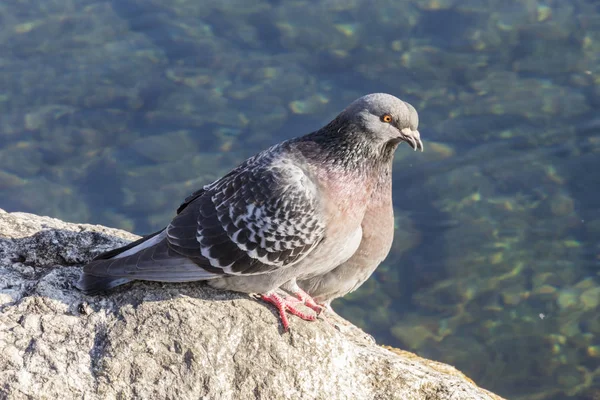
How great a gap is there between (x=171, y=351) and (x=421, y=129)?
25.3ft

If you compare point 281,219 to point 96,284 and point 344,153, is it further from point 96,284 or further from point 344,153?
point 96,284

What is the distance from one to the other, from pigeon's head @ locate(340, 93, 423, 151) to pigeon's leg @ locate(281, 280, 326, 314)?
1183 mm

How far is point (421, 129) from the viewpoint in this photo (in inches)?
469

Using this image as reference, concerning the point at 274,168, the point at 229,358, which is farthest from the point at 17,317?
the point at 274,168

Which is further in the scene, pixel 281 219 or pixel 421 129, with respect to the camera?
pixel 421 129

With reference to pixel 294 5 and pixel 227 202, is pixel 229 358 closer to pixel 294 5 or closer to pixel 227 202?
pixel 227 202

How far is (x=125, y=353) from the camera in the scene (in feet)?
15.9

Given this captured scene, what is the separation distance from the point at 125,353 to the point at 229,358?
0.64 metres

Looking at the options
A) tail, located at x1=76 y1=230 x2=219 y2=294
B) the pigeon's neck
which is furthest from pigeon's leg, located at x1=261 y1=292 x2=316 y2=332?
the pigeon's neck

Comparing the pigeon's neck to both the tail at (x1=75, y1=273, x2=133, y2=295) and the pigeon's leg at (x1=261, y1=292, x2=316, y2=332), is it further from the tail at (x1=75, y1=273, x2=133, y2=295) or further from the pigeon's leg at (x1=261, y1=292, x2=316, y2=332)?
the tail at (x1=75, y1=273, x2=133, y2=295)

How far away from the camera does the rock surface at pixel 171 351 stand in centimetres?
478

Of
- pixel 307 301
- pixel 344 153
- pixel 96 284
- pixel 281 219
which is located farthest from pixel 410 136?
pixel 96 284

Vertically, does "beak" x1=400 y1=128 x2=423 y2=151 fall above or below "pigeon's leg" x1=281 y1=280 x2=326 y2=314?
above

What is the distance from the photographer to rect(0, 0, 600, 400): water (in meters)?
10.2
